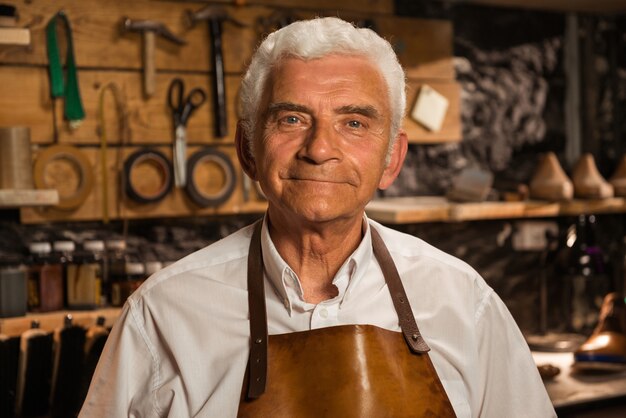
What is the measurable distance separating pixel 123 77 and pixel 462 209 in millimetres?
1341

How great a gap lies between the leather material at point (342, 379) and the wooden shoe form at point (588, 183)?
2.03 meters

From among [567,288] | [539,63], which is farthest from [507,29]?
[567,288]

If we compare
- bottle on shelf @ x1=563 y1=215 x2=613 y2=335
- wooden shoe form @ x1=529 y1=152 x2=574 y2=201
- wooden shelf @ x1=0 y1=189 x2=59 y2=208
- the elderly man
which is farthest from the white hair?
bottle on shelf @ x1=563 y1=215 x2=613 y2=335

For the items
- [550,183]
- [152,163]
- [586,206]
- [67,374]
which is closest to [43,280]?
[67,374]

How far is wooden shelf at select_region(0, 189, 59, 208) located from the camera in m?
2.55

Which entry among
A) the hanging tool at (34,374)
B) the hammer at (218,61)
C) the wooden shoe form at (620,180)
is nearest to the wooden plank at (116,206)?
the hammer at (218,61)

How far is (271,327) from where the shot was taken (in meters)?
1.62

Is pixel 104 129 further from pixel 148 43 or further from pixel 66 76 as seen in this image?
pixel 148 43

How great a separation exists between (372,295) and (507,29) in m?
2.36

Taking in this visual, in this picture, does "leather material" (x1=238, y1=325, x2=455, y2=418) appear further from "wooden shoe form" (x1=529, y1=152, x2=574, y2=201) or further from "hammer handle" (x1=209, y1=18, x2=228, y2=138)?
"wooden shoe form" (x1=529, y1=152, x2=574, y2=201)

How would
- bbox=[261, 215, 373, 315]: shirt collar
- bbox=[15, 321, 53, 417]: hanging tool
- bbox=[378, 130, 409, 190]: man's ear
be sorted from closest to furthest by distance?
bbox=[261, 215, 373, 315]: shirt collar, bbox=[378, 130, 409, 190]: man's ear, bbox=[15, 321, 53, 417]: hanging tool

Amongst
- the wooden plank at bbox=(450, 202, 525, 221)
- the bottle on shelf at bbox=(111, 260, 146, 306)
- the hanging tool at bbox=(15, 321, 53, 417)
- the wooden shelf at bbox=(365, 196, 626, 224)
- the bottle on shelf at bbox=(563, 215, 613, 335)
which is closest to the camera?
the hanging tool at bbox=(15, 321, 53, 417)

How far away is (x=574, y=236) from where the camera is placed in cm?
352

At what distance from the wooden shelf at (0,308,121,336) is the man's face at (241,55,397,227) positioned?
1.31 meters
